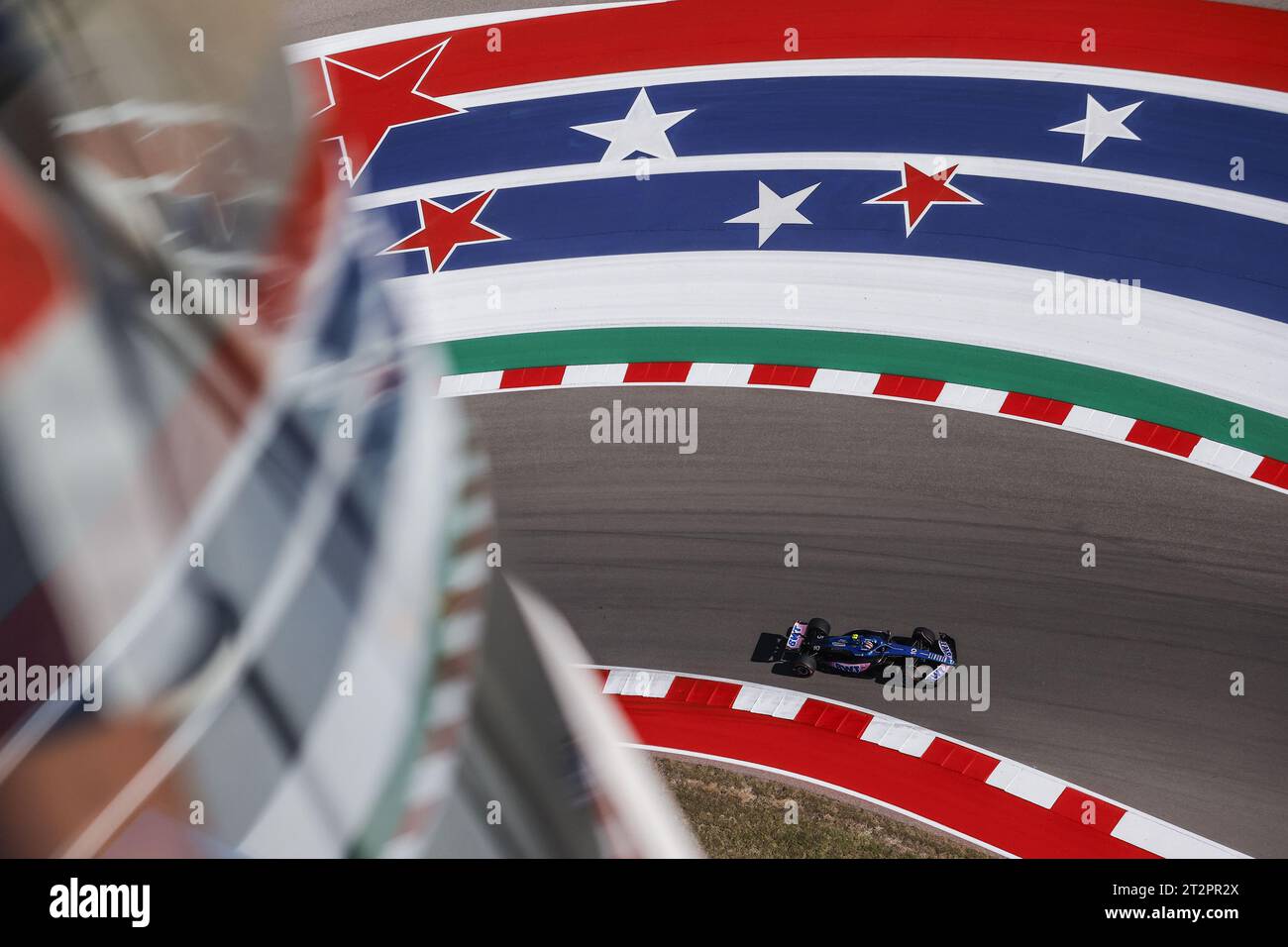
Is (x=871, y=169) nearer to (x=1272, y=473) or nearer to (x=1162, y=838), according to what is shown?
(x=1272, y=473)

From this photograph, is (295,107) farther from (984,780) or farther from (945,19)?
(945,19)

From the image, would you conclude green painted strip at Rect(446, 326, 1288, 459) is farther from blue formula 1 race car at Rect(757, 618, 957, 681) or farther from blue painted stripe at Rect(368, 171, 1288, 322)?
blue formula 1 race car at Rect(757, 618, 957, 681)

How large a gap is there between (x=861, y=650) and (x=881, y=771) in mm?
1184

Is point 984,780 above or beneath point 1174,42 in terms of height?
beneath

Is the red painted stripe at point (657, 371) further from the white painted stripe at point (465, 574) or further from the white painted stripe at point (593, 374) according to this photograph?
the white painted stripe at point (465, 574)

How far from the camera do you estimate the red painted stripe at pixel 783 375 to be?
984 cm

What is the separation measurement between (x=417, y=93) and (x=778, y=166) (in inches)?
190

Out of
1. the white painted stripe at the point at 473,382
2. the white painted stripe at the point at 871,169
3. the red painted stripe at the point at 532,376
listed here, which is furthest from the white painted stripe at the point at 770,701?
the white painted stripe at the point at 871,169

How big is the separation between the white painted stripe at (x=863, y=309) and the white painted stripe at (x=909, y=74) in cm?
241

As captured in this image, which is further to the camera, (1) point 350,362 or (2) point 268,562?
(1) point 350,362

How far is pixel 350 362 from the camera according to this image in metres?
1.88
